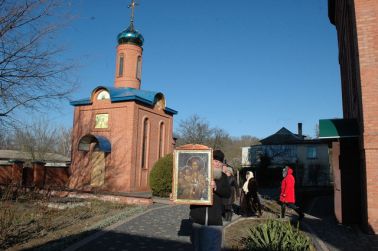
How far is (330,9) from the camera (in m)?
18.6

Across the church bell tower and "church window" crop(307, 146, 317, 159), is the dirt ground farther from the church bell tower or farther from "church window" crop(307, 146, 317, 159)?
"church window" crop(307, 146, 317, 159)

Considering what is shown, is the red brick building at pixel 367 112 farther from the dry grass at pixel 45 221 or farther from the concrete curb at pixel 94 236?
the dry grass at pixel 45 221

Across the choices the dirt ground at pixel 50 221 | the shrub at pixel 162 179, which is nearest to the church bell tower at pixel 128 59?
the shrub at pixel 162 179

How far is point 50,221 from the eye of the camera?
1074 centimetres

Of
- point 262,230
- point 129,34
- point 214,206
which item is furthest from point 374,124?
point 129,34

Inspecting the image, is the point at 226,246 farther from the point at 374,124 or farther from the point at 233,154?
the point at 233,154

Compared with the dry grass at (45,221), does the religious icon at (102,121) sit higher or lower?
higher

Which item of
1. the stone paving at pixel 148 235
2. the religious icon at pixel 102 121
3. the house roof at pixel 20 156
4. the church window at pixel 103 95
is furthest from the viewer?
the house roof at pixel 20 156

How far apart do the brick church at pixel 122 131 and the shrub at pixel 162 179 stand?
2764 millimetres

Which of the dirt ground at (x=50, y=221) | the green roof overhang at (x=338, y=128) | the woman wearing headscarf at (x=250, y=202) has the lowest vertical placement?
the dirt ground at (x=50, y=221)

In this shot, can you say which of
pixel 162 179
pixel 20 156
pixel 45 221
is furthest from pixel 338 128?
pixel 20 156

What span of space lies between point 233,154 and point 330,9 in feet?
173

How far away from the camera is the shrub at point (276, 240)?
7008mm

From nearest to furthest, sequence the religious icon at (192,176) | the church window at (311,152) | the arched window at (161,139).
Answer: the religious icon at (192,176)
the arched window at (161,139)
the church window at (311,152)
